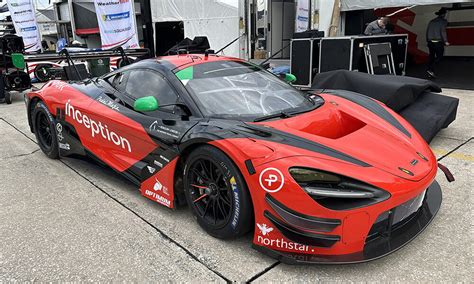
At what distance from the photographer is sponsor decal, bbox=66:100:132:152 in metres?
3.29

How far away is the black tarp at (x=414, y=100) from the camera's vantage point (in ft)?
14.7

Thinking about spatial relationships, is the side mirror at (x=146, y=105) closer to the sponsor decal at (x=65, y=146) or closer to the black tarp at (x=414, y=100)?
the sponsor decal at (x=65, y=146)

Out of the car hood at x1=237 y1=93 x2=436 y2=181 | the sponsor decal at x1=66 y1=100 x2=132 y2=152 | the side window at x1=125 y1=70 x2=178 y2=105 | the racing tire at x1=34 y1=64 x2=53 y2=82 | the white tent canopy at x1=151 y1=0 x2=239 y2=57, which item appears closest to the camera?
the car hood at x1=237 y1=93 x2=436 y2=181

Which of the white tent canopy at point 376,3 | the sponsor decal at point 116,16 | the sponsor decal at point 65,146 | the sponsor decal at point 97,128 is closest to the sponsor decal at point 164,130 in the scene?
the sponsor decal at point 97,128

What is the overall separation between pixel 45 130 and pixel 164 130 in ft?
8.11

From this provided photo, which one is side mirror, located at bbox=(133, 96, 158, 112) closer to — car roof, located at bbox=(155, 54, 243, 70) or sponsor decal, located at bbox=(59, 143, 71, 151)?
car roof, located at bbox=(155, 54, 243, 70)

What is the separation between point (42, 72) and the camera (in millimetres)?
12273

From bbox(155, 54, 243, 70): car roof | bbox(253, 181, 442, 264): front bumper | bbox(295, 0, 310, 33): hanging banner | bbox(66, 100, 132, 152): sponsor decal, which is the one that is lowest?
bbox(253, 181, 442, 264): front bumper

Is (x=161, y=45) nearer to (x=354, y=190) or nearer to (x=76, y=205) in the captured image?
(x=76, y=205)

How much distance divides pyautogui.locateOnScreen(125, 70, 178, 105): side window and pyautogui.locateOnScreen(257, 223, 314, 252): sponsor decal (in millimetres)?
1307

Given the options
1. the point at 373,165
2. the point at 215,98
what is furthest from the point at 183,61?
the point at 373,165

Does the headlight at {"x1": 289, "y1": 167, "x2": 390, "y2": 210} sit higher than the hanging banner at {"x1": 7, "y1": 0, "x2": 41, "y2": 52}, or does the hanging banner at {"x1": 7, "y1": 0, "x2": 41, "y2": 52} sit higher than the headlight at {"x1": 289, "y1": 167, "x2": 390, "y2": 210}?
the hanging banner at {"x1": 7, "y1": 0, "x2": 41, "y2": 52}

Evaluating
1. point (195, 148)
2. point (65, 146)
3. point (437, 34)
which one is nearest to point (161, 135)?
point (195, 148)

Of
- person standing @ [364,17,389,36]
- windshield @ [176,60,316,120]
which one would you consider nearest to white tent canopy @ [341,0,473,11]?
person standing @ [364,17,389,36]
